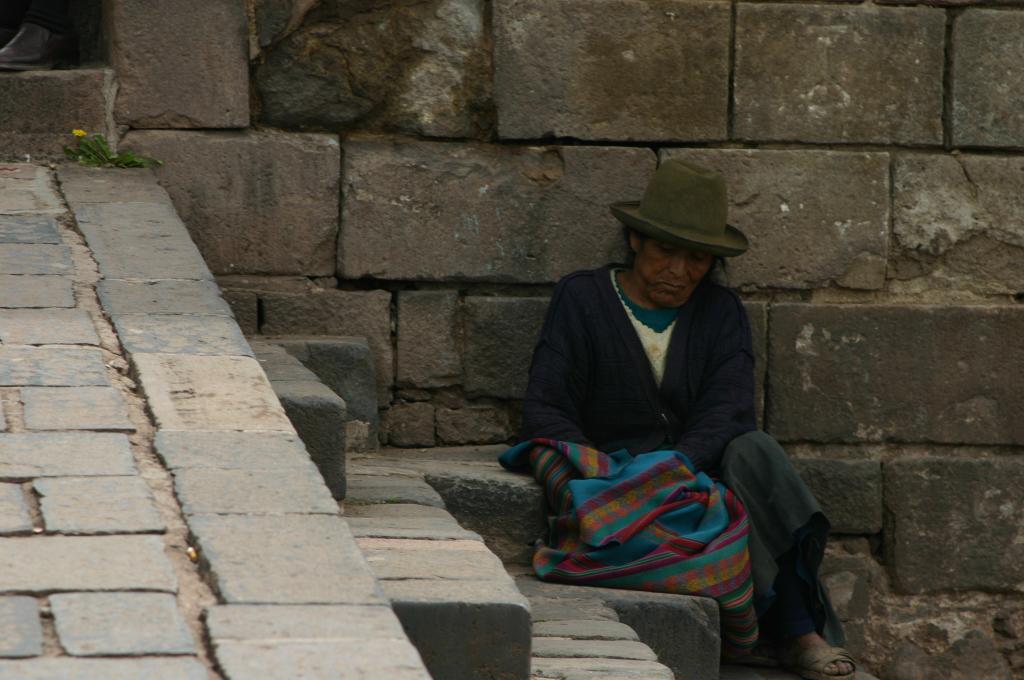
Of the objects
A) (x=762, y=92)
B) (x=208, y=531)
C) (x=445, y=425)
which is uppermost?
(x=762, y=92)

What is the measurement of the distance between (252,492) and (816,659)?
108 inches

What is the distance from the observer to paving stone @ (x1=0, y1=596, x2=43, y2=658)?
2.36m

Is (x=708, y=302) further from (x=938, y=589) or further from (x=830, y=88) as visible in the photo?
(x=938, y=589)

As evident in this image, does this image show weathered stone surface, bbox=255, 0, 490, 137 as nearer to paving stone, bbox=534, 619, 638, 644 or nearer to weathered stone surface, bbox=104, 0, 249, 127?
weathered stone surface, bbox=104, 0, 249, 127

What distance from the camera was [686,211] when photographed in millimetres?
5578

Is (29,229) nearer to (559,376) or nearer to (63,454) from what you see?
(559,376)

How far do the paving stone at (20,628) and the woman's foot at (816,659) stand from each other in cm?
326

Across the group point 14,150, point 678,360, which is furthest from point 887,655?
point 14,150

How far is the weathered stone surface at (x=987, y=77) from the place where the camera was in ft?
20.0

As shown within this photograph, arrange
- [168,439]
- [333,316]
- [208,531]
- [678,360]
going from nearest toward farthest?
[208,531] → [168,439] → [678,360] → [333,316]

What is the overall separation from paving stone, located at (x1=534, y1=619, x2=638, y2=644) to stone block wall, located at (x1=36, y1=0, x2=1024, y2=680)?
1.79 metres

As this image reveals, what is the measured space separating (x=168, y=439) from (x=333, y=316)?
266 centimetres

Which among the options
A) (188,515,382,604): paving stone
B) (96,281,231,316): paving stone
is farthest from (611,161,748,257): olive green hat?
(188,515,382,604): paving stone

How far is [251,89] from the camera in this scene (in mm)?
5934
